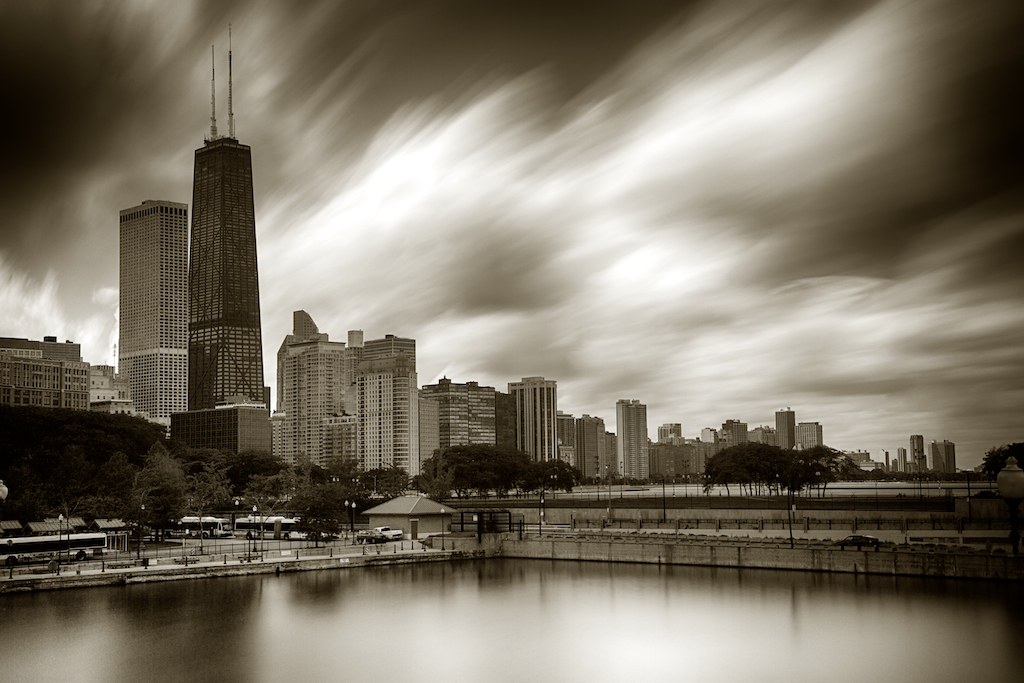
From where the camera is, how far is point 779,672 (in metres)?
33.0

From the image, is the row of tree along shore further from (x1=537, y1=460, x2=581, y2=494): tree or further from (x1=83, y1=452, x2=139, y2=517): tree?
(x1=537, y1=460, x2=581, y2=494): tree

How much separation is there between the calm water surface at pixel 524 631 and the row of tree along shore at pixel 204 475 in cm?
2221

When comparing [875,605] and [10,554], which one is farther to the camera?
[10,554]

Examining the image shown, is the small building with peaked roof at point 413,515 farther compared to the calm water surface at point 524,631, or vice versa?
the small building with peaked roof at point 413,515

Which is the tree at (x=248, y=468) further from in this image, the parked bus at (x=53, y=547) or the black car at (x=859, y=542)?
the black car at (x=859, y=542)

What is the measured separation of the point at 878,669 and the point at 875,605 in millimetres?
11821

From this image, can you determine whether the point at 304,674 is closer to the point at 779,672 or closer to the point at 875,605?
the point at 779,672

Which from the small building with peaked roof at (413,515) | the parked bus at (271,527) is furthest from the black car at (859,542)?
the parked bus at (271,527)

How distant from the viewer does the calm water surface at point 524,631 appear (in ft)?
109

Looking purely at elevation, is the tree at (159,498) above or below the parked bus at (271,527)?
above

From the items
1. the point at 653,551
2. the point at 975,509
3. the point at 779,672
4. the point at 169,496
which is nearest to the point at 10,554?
the point at 169,496

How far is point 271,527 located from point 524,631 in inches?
2191

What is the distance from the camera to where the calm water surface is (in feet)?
109

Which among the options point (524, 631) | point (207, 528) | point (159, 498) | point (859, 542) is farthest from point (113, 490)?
point (859, 542)
